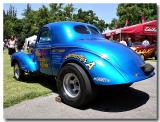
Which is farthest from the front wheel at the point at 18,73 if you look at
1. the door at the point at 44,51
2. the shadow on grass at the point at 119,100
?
the shadow on grass at the point at 119,100

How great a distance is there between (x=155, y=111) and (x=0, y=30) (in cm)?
424

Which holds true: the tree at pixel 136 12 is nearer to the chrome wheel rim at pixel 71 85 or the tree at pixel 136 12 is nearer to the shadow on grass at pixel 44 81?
the shadow on grass at pixel 44 81

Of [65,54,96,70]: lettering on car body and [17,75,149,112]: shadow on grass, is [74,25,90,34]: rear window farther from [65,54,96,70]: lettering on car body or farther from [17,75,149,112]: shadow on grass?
[17,75,149,112]: shadow on grass

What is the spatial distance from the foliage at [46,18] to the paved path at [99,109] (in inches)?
1154

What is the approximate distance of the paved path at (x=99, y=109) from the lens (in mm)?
5109

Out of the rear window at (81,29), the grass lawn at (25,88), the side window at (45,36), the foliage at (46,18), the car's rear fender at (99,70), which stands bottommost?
the grass lawn at (25,88)

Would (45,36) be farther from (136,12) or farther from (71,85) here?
(136,12)

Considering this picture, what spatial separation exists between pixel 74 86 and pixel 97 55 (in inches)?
34.7

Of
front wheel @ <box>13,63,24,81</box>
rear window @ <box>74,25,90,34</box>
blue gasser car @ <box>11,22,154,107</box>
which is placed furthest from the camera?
front wheel @ <box>13,63,24,81</box>

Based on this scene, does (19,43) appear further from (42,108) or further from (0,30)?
(42,108)

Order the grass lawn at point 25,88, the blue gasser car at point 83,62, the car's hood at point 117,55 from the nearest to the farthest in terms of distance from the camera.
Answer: the blue gasser car at point 83,62, the car's hood at point 117,55, the grass lawn at point 25,88

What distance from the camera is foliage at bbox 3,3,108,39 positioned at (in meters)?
36.5

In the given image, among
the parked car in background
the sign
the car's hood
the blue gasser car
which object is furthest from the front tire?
the sign

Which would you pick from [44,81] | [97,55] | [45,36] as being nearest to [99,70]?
[97,55]
